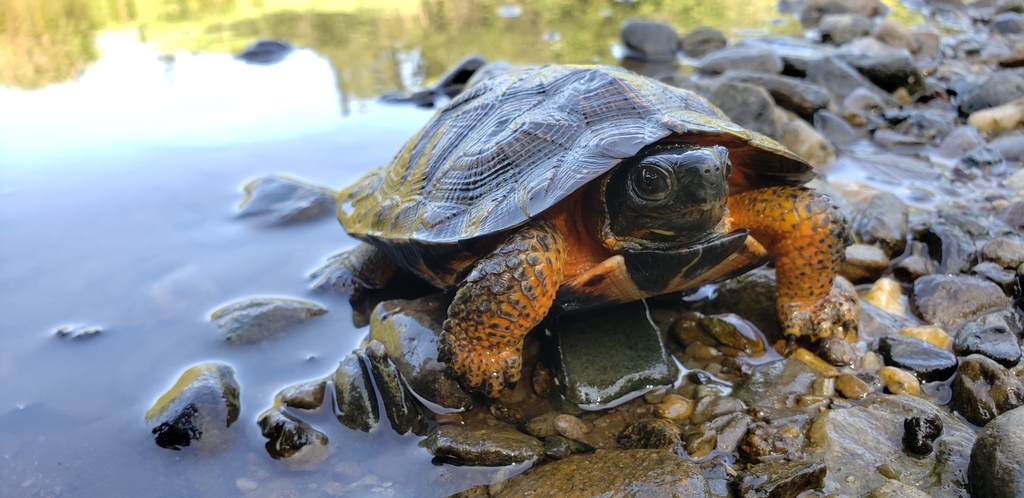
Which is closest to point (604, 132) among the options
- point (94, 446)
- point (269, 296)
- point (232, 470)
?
point (232, 470)

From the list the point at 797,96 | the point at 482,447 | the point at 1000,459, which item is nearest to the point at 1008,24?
the point at 797,96

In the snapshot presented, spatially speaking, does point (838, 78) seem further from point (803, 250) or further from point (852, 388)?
point (852, 388)

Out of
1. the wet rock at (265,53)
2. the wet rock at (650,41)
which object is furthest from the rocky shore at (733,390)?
the wet rock at (265,53)

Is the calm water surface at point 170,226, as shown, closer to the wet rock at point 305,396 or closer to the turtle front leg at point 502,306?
the wet rock at point 305,396

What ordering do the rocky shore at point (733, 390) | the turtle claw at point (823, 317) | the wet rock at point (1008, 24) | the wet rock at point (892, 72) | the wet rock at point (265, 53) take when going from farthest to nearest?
the wet rock at point (1008, 24) < the wet rock at point (265, 53) < the wet rock at point (892, 72) < the turtle claw at point (823, 317) < the rocky shore at point (733, 390)

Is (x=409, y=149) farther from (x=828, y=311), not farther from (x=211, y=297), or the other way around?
(x=828, y=311)

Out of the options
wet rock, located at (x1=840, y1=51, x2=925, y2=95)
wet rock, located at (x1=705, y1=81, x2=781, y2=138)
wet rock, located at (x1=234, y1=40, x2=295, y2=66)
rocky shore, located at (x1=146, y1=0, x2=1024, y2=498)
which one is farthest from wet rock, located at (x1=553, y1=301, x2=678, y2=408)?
wet rock, located at (x1=234, y1=40, x2=295, y2=66)
